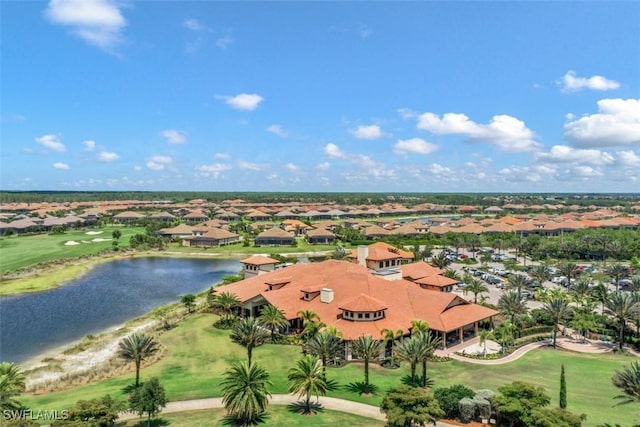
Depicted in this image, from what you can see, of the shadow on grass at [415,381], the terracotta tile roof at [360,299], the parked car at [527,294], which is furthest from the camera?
the parked car at [527,294]

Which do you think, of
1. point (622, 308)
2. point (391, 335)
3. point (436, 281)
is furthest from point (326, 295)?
point (622, 308)

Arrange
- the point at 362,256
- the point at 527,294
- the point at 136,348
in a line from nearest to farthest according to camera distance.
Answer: the point at 136,348 → the point at 362,256 → the point at 527,294

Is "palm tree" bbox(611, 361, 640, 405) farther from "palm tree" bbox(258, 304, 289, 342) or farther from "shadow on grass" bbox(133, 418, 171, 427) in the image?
"palm tree" bbox(258, 304, 289, 342)

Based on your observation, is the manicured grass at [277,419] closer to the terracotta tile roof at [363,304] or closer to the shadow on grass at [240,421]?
the shadow on grass at [240,421]

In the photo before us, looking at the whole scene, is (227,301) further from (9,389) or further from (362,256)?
(9,389)

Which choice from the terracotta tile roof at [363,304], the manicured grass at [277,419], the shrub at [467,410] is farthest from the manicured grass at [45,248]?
the shrub at [467,410]
